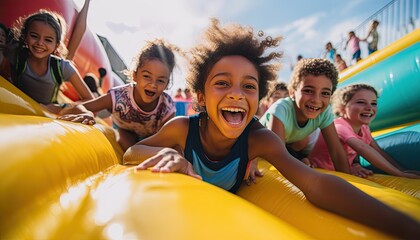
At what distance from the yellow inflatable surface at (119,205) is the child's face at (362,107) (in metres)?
1.04

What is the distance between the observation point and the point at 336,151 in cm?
160

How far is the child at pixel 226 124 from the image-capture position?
996mm

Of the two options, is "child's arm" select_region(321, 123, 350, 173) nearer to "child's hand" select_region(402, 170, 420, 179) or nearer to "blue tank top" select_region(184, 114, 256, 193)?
"child's hand" select_region(402, 170, 420, 179)

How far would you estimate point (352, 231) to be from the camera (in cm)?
63

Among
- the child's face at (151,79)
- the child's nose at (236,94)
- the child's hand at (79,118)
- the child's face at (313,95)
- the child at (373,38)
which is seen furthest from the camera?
the child at (373,38)

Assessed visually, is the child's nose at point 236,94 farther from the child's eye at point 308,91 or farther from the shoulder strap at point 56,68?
the shoulder strap at point 56,68

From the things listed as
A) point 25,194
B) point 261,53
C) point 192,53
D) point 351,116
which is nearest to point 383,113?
point 351,116

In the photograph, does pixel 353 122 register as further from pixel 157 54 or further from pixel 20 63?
pixel 20 63

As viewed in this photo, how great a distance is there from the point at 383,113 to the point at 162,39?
1.89 m

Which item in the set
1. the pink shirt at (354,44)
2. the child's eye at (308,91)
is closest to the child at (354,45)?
the pink shirt at (354,44)

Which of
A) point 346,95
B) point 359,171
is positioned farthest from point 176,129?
point 346,95

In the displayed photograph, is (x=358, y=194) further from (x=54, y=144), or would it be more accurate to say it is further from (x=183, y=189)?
(x=54, y=144)

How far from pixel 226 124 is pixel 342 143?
3.63ft

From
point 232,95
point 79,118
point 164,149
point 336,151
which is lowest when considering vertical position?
point 79,118
